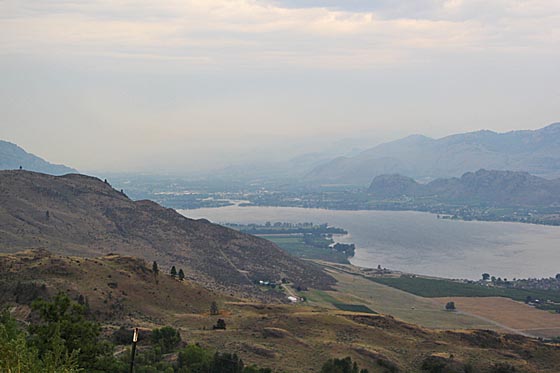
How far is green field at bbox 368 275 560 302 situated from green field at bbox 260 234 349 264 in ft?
95.2

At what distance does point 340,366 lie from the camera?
3541cm

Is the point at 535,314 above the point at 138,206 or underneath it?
underneath

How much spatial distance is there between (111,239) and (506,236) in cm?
13100

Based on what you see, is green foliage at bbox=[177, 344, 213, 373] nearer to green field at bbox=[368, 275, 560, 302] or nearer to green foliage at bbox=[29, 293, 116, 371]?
green foliage at bbox=[29, 293, 116, 371]

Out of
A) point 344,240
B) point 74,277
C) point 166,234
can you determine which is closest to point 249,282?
point 166,234

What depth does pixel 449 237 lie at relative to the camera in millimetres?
175250

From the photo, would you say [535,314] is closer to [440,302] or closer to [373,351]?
[440,302]

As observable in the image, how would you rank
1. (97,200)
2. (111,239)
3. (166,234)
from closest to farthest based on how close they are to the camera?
(111,239), (166,234), (97,200)

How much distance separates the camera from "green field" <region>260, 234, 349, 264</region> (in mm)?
136413

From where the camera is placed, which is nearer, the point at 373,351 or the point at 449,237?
the point at 373,351

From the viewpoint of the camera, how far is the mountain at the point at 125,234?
79125 millimetres

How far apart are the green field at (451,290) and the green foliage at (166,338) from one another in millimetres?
61912

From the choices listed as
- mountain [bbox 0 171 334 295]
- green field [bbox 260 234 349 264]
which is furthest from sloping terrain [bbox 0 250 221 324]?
green field [bbox 260 234 349 264]

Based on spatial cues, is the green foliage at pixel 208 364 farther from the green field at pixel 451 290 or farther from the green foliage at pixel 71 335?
the green field at pixel 451 290
